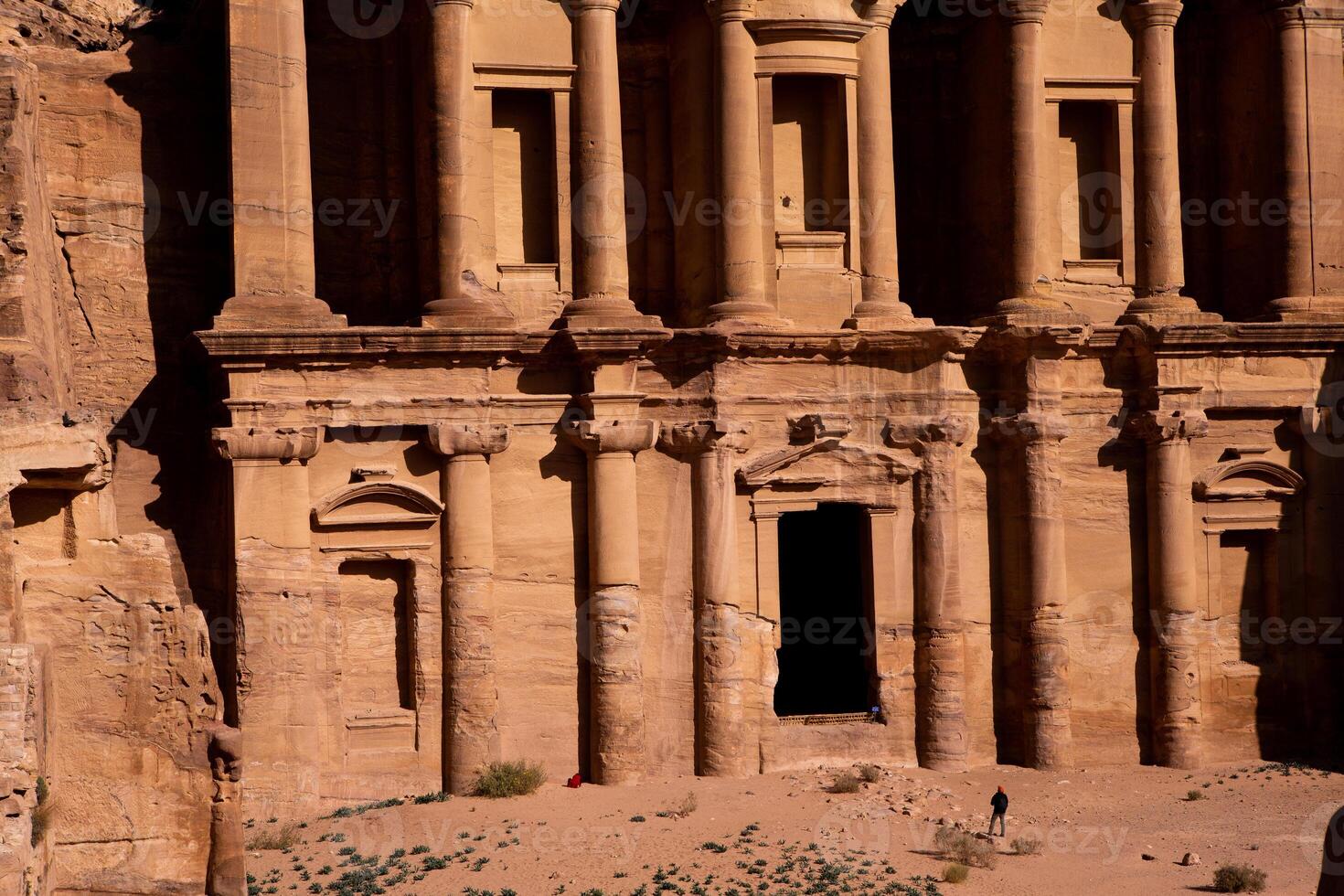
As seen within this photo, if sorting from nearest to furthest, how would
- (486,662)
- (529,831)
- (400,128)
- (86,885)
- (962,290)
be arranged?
(86,885)
(529,831)
(486,662)
(400,128)
(962,290)

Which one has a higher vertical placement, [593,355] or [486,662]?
[593,355]

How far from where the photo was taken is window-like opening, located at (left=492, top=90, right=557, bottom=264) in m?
→ 20.8

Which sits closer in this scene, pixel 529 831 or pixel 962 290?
pixel 529 831

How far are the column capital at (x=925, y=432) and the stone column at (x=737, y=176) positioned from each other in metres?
2.08

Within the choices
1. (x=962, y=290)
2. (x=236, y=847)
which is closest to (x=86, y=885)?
(x=236, y=847)

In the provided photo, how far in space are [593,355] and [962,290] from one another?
5.98 metres

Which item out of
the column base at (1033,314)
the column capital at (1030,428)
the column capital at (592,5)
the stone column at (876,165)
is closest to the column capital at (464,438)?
the stone column at (876,165)

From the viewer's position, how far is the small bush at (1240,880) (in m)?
16.6

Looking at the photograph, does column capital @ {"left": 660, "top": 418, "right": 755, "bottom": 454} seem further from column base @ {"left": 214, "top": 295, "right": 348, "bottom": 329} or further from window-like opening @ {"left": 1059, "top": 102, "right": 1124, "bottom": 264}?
window-like opening @ {"left": 1059, "top": 102, "right": 1124, "bottom": 264}

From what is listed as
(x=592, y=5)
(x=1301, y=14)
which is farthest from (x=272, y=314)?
(x=1301, y=14)

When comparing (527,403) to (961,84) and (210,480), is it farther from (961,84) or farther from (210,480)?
(961,84)

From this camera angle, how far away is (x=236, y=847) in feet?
39.9

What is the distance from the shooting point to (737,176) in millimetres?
20250

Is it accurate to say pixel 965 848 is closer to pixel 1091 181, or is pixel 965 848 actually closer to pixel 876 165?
pixel 876 165
